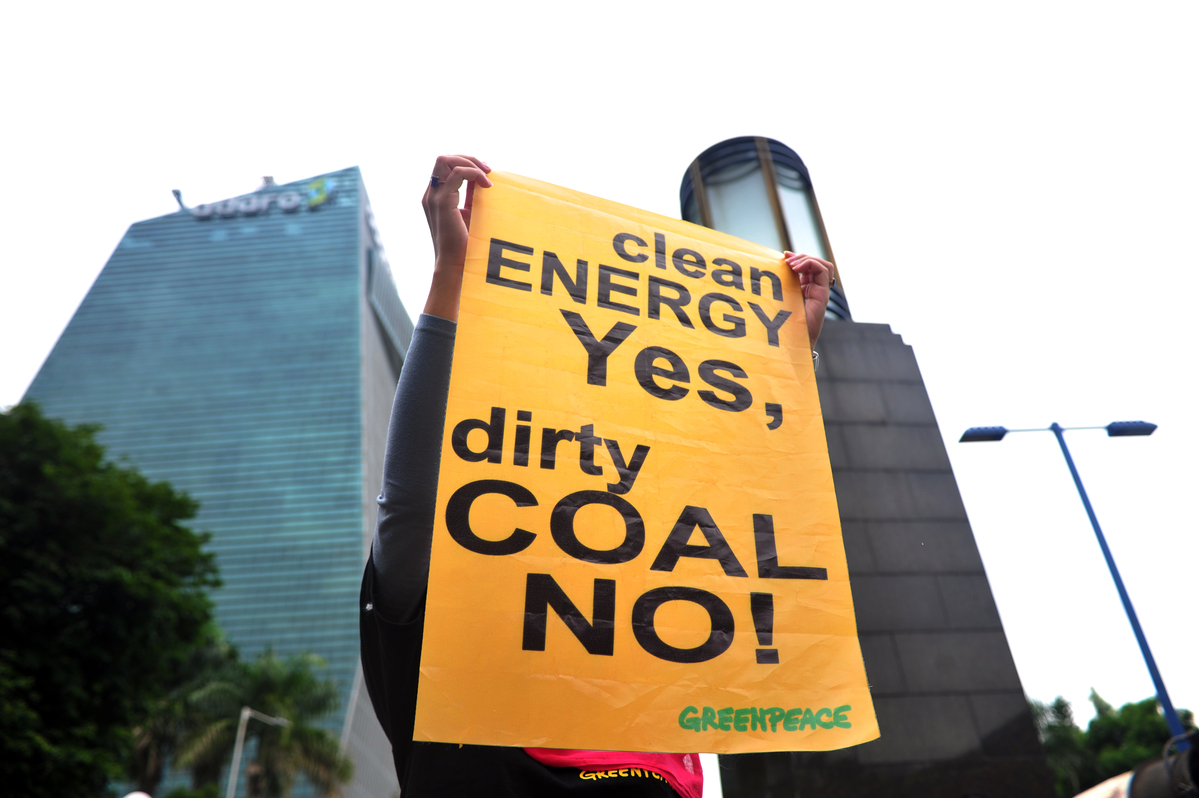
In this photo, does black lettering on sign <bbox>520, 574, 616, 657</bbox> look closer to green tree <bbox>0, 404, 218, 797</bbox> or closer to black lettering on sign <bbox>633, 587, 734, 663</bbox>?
black lettering on sign <bbox>633, 587, 734, 663</bbox>

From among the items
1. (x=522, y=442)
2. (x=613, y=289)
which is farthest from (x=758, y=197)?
(x=522, y=442)

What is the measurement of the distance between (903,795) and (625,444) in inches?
146

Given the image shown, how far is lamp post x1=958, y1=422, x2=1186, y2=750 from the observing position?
8.78m

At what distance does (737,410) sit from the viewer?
7.47ft

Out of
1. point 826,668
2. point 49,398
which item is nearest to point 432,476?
point 826,668

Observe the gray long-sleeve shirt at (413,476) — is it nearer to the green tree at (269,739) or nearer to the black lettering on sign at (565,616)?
the black lettering on sign at (565,616)

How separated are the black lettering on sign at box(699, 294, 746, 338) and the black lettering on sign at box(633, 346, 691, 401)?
0.71 feet

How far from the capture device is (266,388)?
72.6m

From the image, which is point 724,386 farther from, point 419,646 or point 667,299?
point 419,646

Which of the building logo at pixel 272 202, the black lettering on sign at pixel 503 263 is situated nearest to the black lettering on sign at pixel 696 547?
the black lettering on sign at pixel 503 263

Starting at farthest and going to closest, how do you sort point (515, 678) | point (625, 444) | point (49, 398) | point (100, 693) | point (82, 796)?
point (49, 398), point (100, 693), point (82, 796), point (625, 444), point (515, 678)

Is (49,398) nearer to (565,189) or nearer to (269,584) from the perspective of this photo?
(269,584)

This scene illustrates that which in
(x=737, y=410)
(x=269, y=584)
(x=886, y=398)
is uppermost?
(x=269, y=584)

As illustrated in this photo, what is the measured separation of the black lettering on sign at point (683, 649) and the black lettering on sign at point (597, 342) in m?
0.63
